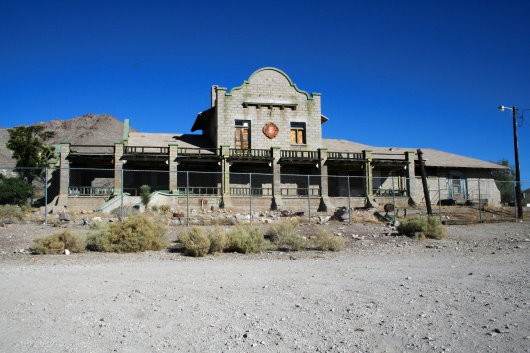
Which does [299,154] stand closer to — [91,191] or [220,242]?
[91,191]

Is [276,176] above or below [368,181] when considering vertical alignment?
above

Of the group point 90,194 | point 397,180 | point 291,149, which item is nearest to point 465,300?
point 90,194

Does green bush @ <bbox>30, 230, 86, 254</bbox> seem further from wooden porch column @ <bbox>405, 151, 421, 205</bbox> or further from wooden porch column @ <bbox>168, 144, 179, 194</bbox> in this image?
wooden porch column @ <bbox>405, 151, 421, 205</bbox>

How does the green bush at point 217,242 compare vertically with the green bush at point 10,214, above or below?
below

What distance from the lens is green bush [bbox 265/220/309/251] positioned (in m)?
12.6

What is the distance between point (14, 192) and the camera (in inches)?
1012

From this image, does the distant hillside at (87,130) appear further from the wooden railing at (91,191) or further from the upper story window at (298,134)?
the wooden railing at (91,191)

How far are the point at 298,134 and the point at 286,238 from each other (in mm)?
20979

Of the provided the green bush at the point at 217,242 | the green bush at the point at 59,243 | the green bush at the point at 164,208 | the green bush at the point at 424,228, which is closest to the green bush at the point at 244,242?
the green bush at the point at 217,242

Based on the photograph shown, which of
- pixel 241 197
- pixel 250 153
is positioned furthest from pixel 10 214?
pixel 250 153

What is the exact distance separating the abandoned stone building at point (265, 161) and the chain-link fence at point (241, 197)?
104 mm

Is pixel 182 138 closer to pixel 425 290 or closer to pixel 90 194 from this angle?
pixel 90 194

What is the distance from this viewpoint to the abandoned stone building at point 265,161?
91.7 feet

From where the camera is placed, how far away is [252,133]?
31828 mm
